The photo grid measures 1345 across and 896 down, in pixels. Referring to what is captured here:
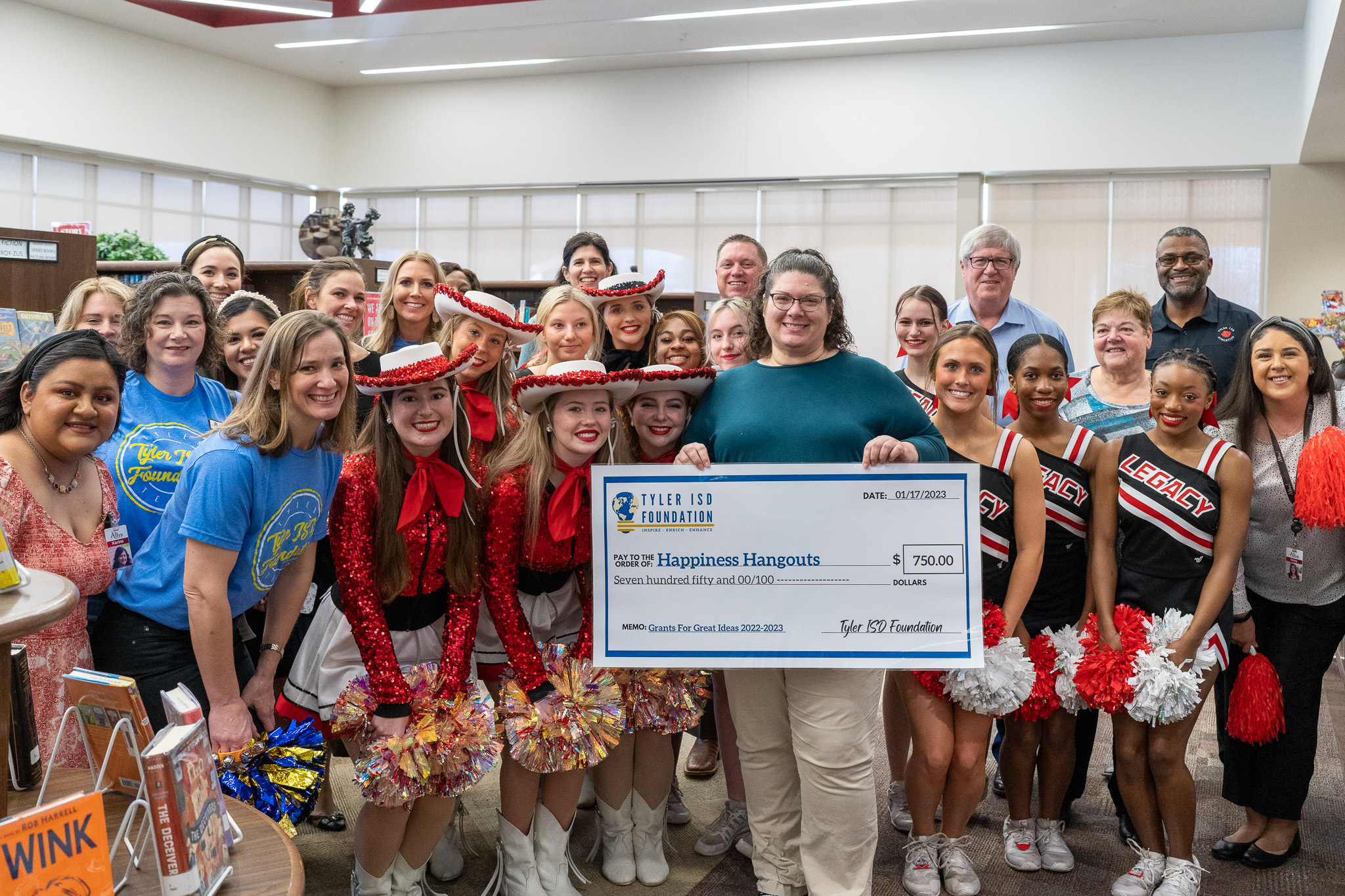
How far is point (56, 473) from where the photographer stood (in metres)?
1.98

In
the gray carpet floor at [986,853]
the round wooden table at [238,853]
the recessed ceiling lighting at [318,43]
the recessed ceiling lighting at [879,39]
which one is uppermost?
the recessed ceiling lighting at [318,43]

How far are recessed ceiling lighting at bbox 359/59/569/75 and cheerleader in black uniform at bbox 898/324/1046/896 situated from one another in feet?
26.5

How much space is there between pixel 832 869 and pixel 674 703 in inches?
21.8

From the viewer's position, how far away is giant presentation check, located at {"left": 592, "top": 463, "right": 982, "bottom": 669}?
7.75ft

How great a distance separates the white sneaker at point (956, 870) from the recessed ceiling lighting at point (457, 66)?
869cm

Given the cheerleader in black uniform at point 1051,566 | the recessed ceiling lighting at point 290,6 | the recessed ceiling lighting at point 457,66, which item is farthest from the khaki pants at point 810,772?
the recessed ceiling lighting at point 457,66

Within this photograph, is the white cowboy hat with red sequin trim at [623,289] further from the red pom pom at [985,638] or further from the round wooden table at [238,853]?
the round wooden table at [238,853]

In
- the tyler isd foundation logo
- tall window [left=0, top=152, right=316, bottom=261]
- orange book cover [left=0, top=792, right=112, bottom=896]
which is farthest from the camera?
tall window [left=0, top=152, right=316, bottom=261]

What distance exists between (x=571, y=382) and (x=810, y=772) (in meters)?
1.09

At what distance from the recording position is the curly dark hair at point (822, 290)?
2.44 m

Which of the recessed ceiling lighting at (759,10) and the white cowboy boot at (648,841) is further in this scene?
the recessed ceiling lighting at (759,10)

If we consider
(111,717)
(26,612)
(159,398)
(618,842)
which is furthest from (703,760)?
(26,612)

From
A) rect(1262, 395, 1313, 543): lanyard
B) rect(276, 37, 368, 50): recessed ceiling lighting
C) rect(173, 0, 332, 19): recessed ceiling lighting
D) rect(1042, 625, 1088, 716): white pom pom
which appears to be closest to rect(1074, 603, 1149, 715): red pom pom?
rect(1042, 625, 1088, 716): white pom pom

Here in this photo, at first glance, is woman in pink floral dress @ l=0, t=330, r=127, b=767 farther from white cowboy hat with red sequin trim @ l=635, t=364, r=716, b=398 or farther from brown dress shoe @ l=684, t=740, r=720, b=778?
brown dress shoe @ l=684, t=740, r=720, b=778
